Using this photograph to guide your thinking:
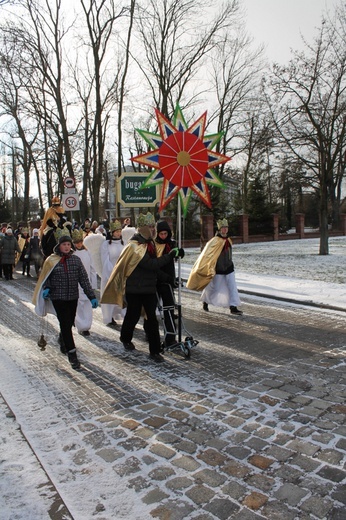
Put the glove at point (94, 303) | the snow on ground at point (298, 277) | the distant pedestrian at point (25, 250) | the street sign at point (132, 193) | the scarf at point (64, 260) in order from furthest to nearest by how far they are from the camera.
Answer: the distant pedestrian at point (25, 250) < the street sign at point (132, 193) < the snow on ground at point (298, 277) < the scarf at point (64, 260) < the glove at point (94, 303)

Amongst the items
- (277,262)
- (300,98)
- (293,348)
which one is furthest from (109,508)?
(300,98)

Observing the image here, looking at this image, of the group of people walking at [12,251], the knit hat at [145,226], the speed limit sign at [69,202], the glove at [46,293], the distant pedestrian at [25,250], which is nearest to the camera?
the glove at [46,293]

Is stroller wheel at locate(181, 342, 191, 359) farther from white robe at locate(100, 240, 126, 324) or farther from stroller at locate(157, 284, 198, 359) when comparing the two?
white robe at locate(100, 240, 126, 324)

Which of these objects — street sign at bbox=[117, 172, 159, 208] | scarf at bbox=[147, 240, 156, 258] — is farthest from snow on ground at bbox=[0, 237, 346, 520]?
street sign at bbox=[117, 172, 159, 208]

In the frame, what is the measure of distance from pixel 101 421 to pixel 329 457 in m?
2.02

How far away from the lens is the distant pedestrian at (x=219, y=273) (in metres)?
9.11

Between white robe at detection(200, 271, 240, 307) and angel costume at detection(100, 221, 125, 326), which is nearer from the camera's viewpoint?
angel costume at detection(100, 221, 125, 326)

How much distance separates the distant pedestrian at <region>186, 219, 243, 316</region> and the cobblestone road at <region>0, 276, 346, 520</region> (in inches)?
72.1

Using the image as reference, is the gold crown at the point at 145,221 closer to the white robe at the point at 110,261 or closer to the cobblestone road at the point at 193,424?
the cobblestone road at the point at 193,424

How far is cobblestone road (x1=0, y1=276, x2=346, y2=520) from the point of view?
3.09 metres

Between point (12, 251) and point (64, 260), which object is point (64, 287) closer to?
point (64, 260)

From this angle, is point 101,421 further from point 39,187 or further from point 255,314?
point 39,187

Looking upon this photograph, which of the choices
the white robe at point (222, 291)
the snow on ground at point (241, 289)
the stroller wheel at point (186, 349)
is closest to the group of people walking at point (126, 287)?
the stroller wheel at point (186, 349)

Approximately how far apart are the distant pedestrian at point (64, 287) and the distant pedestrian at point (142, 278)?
1.70 feet
